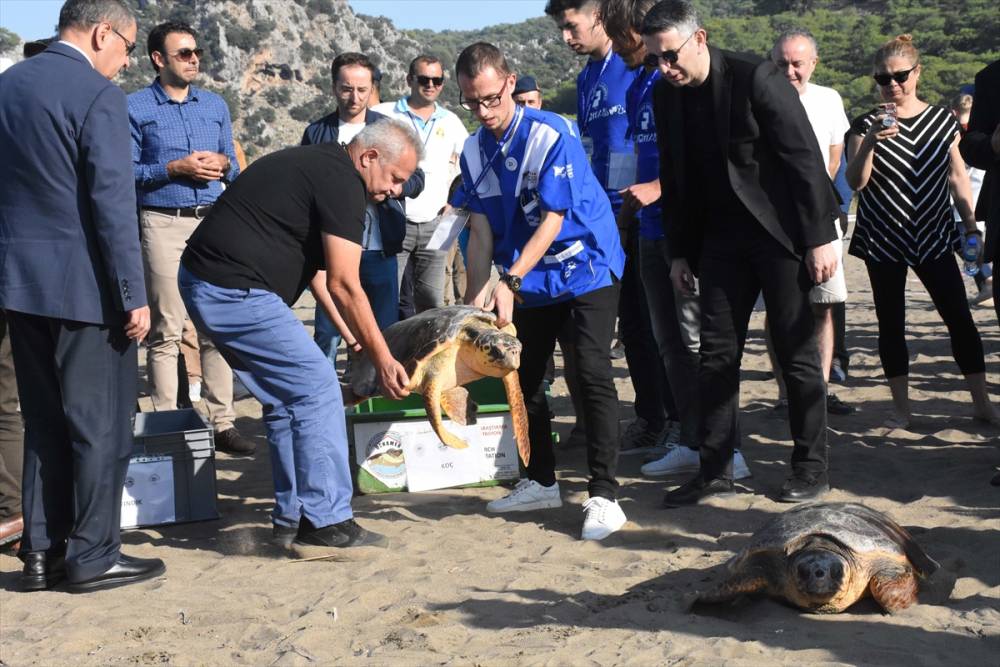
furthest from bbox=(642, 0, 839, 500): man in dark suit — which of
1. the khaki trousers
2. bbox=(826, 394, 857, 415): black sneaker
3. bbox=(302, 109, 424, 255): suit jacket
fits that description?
the khaki trousers

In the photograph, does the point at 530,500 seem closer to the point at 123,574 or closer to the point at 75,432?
the point at 123,574

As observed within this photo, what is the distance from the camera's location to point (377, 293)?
615 centimetres

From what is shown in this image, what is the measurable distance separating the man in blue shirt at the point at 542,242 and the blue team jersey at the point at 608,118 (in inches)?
32.4

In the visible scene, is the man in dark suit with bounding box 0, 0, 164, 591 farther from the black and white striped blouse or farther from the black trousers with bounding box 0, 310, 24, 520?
the black and white striped blouse

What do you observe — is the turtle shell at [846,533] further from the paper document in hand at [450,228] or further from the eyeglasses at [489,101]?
the eyeglasses at [489,101]

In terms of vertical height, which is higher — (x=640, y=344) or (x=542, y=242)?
(x=542, y=242)

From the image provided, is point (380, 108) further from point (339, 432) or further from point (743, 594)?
point (743, 594)

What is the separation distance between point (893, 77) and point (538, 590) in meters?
3.23

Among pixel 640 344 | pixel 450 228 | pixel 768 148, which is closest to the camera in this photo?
pixel 768 148

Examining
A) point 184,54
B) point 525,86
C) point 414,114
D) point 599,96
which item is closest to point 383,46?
point 525,86

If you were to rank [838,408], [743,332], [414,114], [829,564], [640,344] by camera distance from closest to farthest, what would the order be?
1. [829,564]
2. [743,332]
3. [640,344]
4. [838,408]
5. [414,114]

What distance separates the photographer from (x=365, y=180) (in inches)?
161

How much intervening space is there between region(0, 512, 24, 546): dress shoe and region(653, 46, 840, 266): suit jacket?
10.5ft

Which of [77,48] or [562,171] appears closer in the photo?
[77,48]
